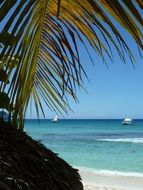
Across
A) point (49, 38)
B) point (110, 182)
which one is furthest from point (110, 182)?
point (49, 38)

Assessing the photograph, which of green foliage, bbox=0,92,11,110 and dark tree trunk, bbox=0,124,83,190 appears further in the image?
green foliage, bbox=0,92,11,110

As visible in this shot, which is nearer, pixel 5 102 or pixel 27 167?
pixel 27 167

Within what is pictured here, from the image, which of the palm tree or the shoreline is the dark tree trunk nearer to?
the palm tree

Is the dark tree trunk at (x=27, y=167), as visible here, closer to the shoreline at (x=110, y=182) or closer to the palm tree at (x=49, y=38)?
the palm tree at (x=49, y=38)

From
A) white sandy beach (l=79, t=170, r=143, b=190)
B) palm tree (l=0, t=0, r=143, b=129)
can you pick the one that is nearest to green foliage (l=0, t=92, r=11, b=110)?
palm tree (l=0, t=0, r=143, b=129)

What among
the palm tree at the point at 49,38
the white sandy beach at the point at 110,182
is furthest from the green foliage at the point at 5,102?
the white sandy beach at the point at 110,182

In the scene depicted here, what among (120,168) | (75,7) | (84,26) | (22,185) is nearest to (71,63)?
(84,26)

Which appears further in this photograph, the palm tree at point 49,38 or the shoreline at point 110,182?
the shoreline at point 110,182

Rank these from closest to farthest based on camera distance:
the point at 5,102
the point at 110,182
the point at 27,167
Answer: the point at 27,167, the point at 5,102, the point at 110,182

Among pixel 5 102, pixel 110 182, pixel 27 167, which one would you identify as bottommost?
pixel 110 182

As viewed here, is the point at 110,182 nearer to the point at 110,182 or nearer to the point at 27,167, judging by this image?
the point at 110,182

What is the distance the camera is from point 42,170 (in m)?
1.38

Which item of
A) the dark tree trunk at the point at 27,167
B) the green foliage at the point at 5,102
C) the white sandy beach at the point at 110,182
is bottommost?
the white sandy beach at the point at 110,182

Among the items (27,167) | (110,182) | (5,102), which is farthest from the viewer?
(110,182)
